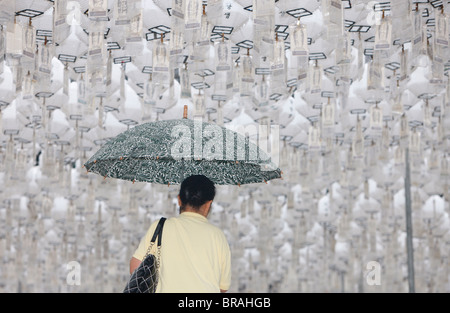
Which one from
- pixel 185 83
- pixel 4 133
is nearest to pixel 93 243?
pixel 4 133

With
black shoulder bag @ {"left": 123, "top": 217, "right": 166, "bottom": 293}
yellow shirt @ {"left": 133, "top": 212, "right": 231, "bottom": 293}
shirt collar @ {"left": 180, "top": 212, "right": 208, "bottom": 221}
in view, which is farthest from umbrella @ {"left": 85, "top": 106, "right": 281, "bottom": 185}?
black shoulder bag @ {"left": 123, "top": 217, "right": 166, "bottom": 293}

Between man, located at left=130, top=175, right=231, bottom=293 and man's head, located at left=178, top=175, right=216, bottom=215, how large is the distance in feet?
0.10

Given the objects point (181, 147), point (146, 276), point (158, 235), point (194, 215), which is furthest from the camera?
point (181, 147)

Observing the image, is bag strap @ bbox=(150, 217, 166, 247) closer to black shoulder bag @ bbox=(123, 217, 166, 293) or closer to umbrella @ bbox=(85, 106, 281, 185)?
black shoulder bag @ bbox=(123, 217, 166, 293)

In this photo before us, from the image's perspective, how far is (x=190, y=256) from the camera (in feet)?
11.9

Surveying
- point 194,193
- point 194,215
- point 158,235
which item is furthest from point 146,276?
point 194,193

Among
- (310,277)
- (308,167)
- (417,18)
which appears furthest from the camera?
(310,277)

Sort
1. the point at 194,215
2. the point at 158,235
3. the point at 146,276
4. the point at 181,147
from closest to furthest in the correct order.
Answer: the point at 146,276 → the point at 158,235 → the point at 194,215 → the point at 181,147

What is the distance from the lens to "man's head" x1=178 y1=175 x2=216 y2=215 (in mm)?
3836

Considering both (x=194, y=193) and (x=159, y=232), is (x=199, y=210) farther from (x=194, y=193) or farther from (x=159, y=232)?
(x=159, y=232)

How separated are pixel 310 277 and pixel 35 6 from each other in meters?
20.9

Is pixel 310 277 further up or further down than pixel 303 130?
further down

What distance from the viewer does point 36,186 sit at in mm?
14000
